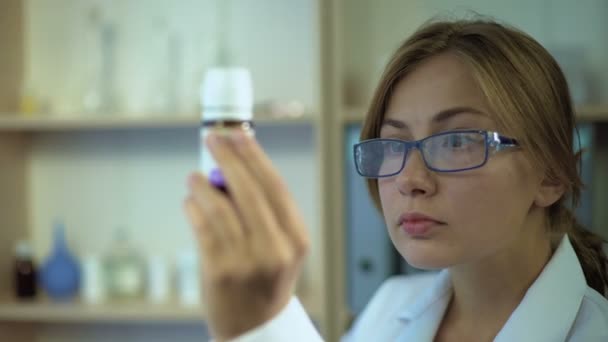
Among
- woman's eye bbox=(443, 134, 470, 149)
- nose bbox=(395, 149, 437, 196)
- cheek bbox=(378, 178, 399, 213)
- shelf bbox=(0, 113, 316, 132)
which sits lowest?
shelf bbox=(0, 113, 316, 132)

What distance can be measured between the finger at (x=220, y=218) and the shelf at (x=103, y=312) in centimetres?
118

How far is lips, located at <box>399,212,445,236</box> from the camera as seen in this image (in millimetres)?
573

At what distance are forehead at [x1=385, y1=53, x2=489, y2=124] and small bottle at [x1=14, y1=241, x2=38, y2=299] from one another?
144 centimetres

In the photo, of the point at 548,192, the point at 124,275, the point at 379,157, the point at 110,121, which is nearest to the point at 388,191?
the point at 379,157

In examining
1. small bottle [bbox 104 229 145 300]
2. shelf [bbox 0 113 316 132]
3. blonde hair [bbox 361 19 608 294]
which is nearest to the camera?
blonde hair [bbox 361 19 608 294]

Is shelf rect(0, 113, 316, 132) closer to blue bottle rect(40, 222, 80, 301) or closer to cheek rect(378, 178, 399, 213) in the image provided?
blue bottle rect(40, 222, 80, 301)

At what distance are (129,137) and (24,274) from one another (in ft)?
1.57

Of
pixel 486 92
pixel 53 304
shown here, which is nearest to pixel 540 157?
pixel 486 92

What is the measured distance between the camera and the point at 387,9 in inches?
54.8

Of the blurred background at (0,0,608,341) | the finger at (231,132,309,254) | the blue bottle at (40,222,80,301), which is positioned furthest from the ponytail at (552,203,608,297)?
the blue bottle at (40,222,80,301)

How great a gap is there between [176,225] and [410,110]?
1328mm

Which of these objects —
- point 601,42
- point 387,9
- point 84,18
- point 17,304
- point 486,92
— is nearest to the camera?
point 486,92

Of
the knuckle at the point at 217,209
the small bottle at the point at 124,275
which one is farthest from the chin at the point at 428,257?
the small bottle at the point at 124,275

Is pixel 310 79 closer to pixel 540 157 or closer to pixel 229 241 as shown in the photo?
pixel 540 157
